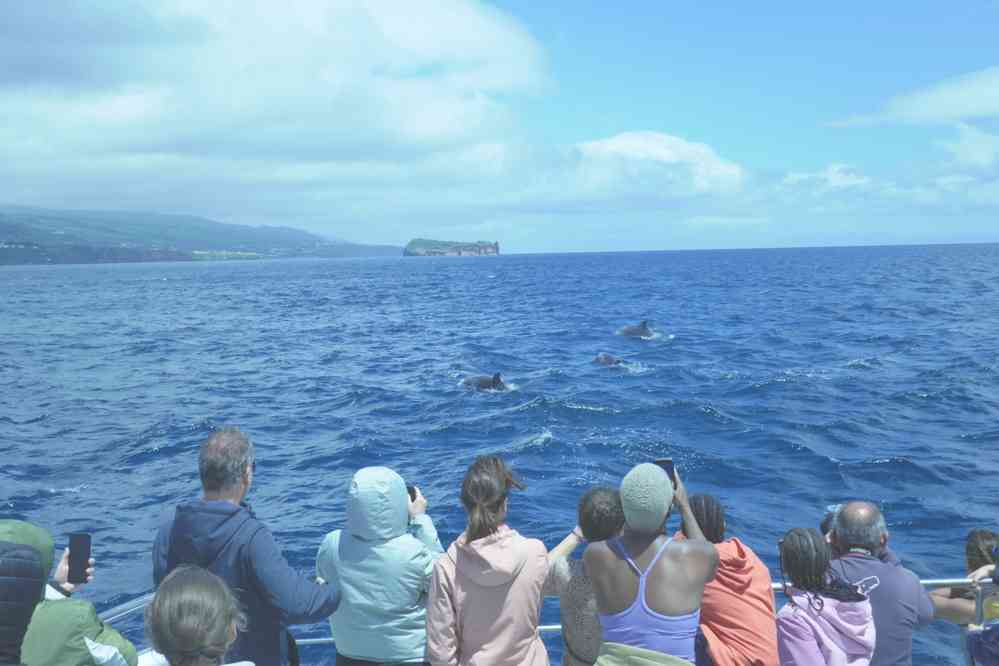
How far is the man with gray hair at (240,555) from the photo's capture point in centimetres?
455

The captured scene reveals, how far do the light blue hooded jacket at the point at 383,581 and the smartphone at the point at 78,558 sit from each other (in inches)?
52.5

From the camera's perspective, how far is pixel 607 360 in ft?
114

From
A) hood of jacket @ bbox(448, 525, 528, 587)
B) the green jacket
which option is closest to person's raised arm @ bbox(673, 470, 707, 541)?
hood of jacket @ bbox(448, 525, 528, 587)

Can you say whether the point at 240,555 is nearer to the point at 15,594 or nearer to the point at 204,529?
the point at 204,529

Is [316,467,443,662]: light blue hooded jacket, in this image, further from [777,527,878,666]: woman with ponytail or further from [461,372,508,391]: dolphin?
[461,372,508,391]: dolphin

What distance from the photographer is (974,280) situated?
83.1 meters

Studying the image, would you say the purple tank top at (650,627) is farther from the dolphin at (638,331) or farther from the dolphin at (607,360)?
the dolphin at (638,331)

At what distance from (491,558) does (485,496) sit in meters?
0.36

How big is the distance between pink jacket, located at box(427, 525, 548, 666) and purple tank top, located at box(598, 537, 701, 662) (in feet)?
1.65

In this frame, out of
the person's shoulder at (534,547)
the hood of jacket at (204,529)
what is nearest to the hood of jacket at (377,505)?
the hood of jacket at (204,529)

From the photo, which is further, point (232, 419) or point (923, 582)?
point (232, 419)

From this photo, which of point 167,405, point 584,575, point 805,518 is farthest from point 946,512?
point 167,405

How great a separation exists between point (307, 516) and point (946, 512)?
1187 cm

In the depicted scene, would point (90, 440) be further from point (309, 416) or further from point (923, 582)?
point (923, 582)
